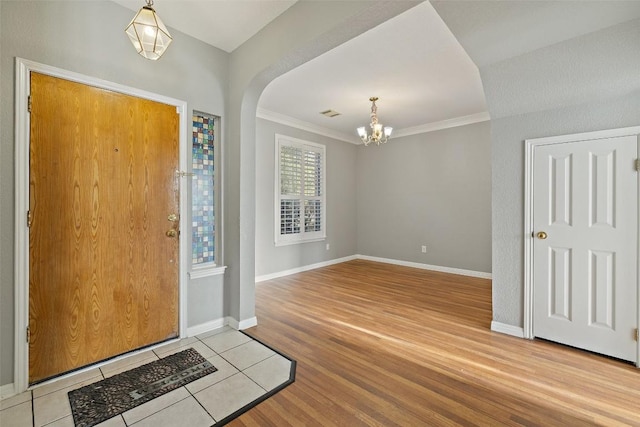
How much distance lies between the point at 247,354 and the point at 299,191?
3.39 metres

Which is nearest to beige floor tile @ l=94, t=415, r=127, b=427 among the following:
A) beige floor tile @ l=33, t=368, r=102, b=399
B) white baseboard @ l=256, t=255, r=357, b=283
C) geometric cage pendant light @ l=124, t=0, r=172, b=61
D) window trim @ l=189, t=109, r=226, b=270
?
beige floor tile @ l=33, t=368, r=102, b=399

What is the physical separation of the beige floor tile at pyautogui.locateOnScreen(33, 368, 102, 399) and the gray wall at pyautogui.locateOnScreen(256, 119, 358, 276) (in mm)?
2697

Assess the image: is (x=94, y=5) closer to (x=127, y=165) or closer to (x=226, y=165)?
(x=127, y=165)

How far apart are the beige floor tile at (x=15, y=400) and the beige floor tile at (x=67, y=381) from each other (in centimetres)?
4

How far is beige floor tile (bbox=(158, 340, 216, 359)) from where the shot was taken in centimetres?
229

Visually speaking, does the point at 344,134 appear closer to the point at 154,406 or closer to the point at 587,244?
the point at 587,244

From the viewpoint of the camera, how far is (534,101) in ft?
7.99

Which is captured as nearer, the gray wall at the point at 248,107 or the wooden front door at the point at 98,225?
the wooden front door at the point at 98,225

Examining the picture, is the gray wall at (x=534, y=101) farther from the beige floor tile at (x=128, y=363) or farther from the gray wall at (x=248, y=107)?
the beige floor tile at (x=128, y=363)

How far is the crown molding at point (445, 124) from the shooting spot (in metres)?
4.71

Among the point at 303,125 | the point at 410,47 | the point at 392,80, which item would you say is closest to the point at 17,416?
the point at 410,47

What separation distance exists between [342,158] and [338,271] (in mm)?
2477

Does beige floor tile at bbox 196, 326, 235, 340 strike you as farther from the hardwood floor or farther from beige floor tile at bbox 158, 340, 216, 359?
the hardwood floor

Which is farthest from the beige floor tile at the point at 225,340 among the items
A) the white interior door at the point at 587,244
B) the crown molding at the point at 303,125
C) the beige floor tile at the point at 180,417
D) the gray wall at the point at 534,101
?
the crown molding at the point at 303,125
